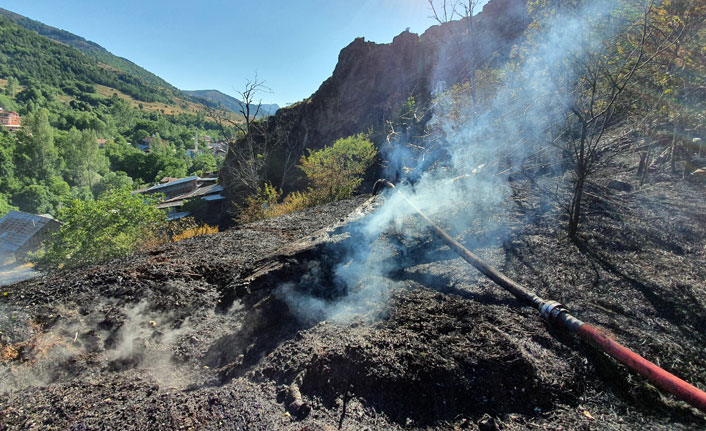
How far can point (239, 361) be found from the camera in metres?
2.91

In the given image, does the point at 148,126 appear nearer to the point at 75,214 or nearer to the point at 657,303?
the point at 75,214

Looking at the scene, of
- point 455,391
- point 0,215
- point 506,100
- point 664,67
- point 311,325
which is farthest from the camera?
point 0,215

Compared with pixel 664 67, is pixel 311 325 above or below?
below

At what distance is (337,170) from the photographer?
12.5 metres

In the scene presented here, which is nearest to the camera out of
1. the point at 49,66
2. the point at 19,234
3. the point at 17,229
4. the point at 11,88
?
the point at 19,234

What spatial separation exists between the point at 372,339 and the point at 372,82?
29728 millimetres

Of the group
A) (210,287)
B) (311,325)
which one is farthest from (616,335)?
(210,287)

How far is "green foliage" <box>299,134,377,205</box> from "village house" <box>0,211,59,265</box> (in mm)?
22892

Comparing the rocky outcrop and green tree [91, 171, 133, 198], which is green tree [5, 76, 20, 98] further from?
the rocky outcrop

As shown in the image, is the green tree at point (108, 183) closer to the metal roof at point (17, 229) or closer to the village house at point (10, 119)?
the metal roof at point (17, 229)

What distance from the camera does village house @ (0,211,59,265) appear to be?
21.6 meters

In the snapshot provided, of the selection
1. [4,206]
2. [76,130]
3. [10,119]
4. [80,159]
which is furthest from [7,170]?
[10,119]

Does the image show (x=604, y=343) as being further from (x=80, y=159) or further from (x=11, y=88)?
(x=11, y=88)

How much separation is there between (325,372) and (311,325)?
2.50ft
